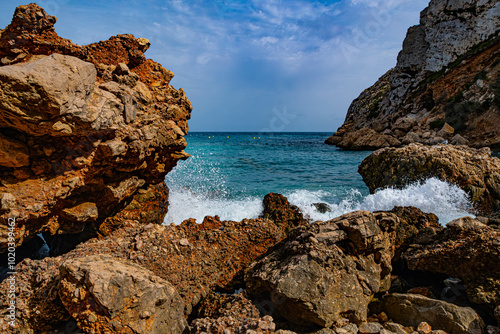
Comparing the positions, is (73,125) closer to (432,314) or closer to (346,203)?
(432,314)

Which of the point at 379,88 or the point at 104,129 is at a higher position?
the point at 379,88

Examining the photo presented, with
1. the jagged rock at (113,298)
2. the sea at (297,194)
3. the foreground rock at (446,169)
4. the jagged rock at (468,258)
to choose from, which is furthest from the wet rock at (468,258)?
the foreground rock at (446,169)

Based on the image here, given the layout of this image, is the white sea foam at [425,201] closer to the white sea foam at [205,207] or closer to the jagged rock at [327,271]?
the white sea foam at [205,207]

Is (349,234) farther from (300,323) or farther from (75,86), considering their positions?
(75,86)

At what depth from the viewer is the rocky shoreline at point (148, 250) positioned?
9.96 feet

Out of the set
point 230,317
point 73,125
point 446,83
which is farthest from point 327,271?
point 446,83

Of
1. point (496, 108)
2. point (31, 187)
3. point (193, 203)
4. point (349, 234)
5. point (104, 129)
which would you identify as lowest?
point (193, 203)

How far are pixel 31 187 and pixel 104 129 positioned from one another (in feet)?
4.31

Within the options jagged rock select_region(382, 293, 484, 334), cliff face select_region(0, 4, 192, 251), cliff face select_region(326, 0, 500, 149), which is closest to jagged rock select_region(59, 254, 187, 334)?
cliff face select_region(0, 4, 192, 251)

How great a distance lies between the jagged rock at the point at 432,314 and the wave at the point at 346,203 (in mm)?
4859

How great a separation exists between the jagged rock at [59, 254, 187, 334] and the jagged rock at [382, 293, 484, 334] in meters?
2.97

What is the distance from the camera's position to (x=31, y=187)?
379 cm

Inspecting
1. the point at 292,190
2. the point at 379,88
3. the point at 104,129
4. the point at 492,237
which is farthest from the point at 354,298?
the point at 379,88

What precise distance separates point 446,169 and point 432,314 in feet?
22.3
